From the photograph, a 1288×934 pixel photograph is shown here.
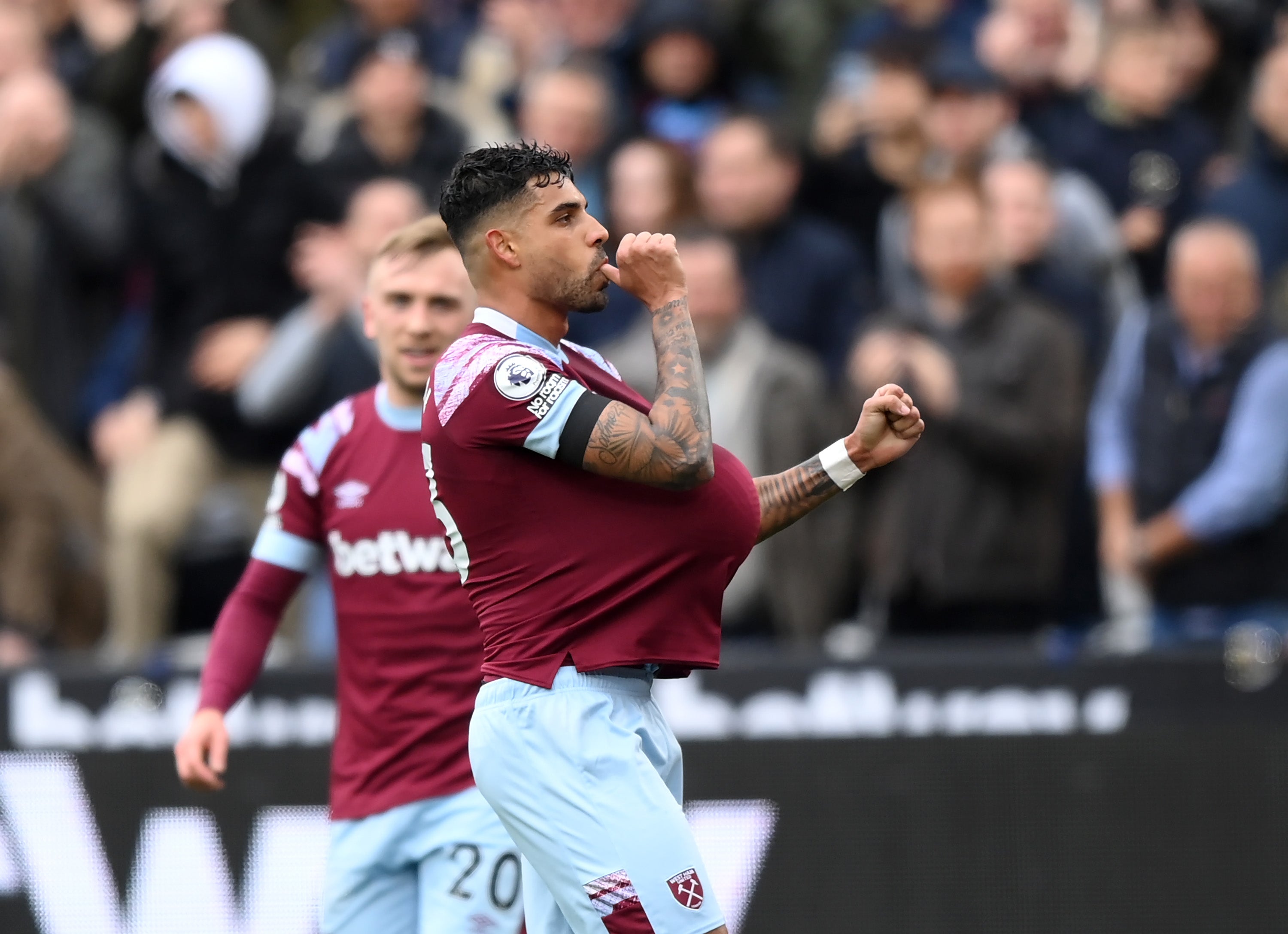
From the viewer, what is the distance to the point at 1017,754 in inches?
280

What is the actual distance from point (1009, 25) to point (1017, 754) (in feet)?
13.1

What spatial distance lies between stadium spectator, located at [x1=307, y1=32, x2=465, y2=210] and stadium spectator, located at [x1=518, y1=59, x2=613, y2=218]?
48 centimetres

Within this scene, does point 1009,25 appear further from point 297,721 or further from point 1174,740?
point 297,721

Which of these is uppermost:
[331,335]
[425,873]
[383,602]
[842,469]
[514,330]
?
[331,335]

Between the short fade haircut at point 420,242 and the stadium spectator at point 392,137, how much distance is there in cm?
370

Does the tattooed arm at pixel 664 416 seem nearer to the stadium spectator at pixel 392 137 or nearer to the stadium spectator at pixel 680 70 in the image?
the stadium spectator at pixel 392 137

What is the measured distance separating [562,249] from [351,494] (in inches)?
55.3

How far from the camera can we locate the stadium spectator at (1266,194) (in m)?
8.24

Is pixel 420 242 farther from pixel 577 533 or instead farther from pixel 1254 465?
pixel 1254 465

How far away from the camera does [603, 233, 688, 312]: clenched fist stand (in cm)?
394

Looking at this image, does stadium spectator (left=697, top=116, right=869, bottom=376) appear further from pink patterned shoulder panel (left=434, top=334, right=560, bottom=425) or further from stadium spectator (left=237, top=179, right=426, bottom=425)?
pink patterned shoulder panel (left=434, top=334, right=560, bottom=425)

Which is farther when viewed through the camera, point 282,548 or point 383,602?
point 282,548

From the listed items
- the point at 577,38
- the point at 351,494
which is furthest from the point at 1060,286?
the point at 351,494

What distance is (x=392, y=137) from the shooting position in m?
9.05
